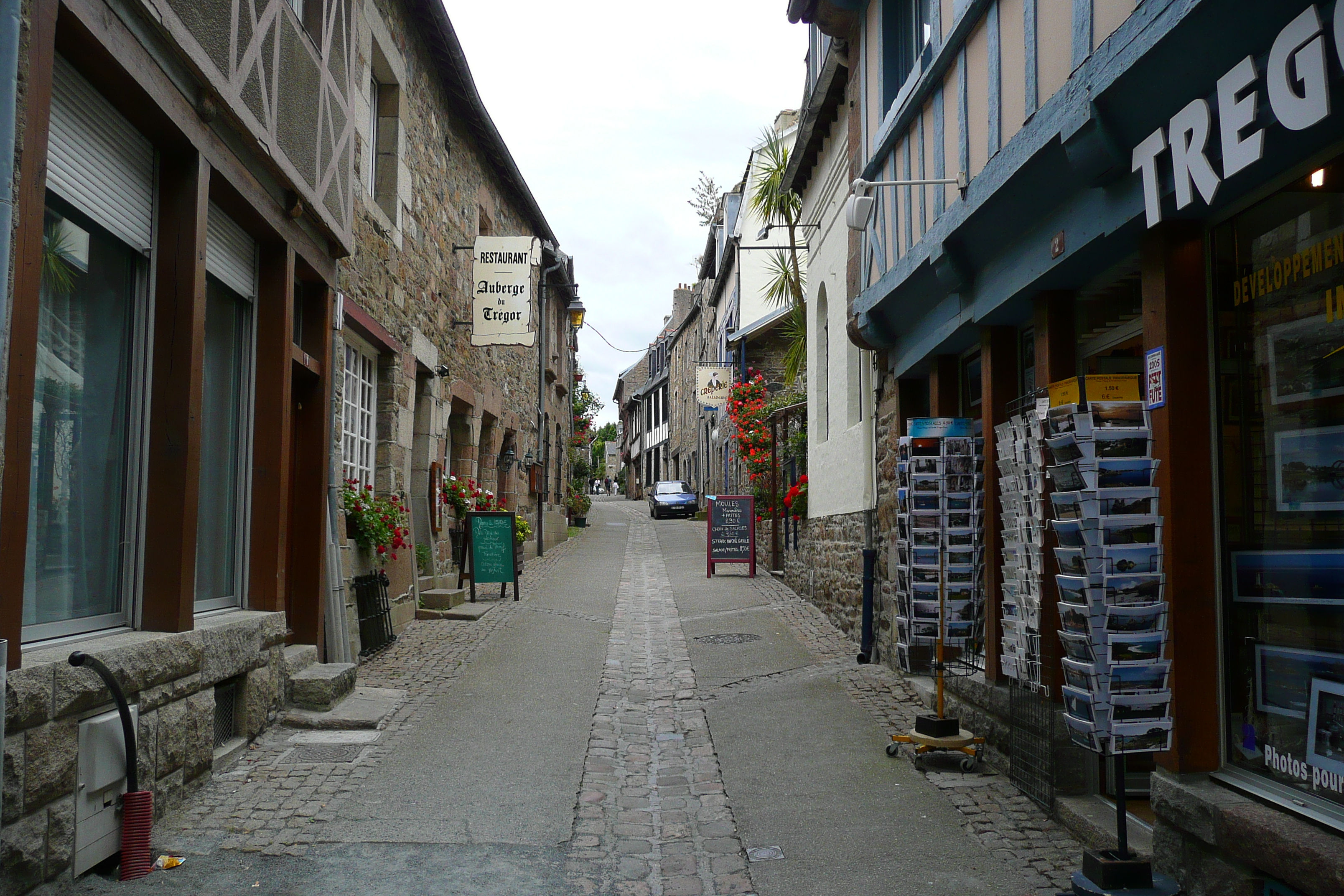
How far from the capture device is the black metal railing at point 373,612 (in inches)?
319

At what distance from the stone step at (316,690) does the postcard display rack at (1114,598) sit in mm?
4257

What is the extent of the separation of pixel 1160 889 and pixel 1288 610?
40.1 inches

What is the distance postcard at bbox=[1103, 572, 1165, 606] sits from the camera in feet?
11.7

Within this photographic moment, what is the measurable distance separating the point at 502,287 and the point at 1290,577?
373 inches

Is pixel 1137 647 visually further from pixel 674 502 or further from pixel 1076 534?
pixel 674 502

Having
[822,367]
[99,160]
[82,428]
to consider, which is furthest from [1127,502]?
[822,367]

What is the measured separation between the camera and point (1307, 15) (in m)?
2.76

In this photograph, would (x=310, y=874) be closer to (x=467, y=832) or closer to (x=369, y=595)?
(x=467, y=832)

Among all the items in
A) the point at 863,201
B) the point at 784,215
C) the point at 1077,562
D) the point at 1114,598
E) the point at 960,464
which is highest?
the point at 784,215

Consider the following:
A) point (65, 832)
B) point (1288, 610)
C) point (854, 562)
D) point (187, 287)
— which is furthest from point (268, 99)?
point (854, 562)

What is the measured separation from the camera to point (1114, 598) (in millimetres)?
3580

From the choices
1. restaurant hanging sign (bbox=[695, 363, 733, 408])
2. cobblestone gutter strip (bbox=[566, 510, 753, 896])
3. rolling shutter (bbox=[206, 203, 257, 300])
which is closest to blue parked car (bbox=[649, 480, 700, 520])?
restaurant hanging sign (bbox=[695, 363, 733, 408])

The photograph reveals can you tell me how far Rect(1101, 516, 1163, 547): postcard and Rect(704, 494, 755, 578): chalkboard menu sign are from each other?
1061 cm

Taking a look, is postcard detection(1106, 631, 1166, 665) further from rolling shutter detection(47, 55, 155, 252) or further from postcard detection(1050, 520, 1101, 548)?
rolling shutter detection(47, 55, 155, 252)
